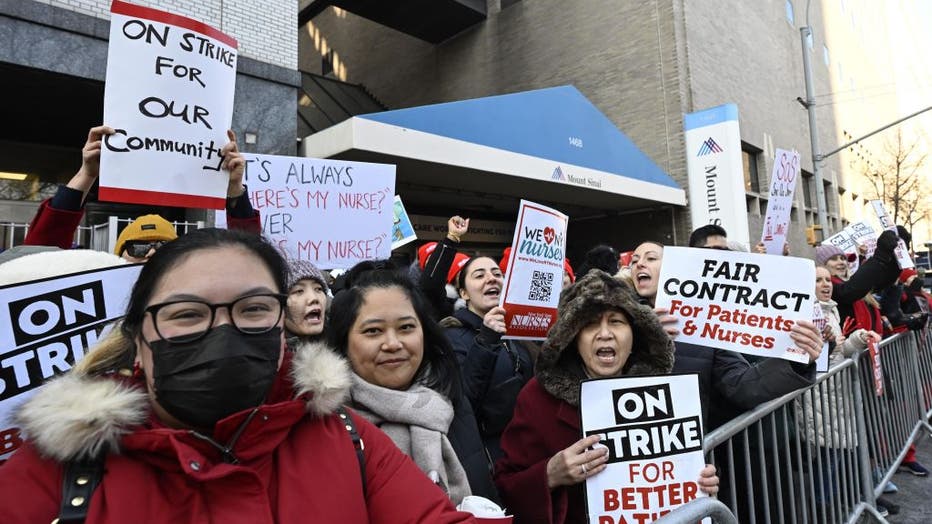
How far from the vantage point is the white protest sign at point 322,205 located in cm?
362

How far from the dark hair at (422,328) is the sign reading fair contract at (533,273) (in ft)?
3.51

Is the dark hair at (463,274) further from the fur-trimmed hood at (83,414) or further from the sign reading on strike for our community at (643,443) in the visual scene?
the fur-trimmed hood at (83,414)

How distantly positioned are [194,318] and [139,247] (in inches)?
73.8

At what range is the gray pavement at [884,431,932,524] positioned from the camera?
13.4ft

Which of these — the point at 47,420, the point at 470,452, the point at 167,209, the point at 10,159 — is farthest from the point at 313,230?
the point at 10,159

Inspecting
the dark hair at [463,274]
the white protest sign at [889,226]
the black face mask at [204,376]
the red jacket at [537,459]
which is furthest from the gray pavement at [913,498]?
the black face mask at [204,376]

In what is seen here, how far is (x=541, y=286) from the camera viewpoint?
137 inches

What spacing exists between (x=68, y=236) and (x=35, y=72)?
5.09 metres

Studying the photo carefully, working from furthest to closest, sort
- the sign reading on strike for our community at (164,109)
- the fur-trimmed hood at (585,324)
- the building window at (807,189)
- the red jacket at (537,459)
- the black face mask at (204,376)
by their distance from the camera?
the building window at (807,189) → the sign reading on strike for our community at (164,109) → the fur-trimmed hood at (585,324) → the red jacket at (537,459) → the black face mask at (204,376)

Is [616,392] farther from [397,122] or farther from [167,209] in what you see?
[167,209]

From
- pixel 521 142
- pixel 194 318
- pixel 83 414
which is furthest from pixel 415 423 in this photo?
pixel 521 142

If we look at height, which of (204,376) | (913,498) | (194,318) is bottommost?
(913,498)

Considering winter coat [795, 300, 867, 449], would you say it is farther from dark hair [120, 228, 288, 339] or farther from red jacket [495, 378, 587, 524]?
dark hair [120, 228, 288, 339]

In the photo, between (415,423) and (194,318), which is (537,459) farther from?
(194,318)
